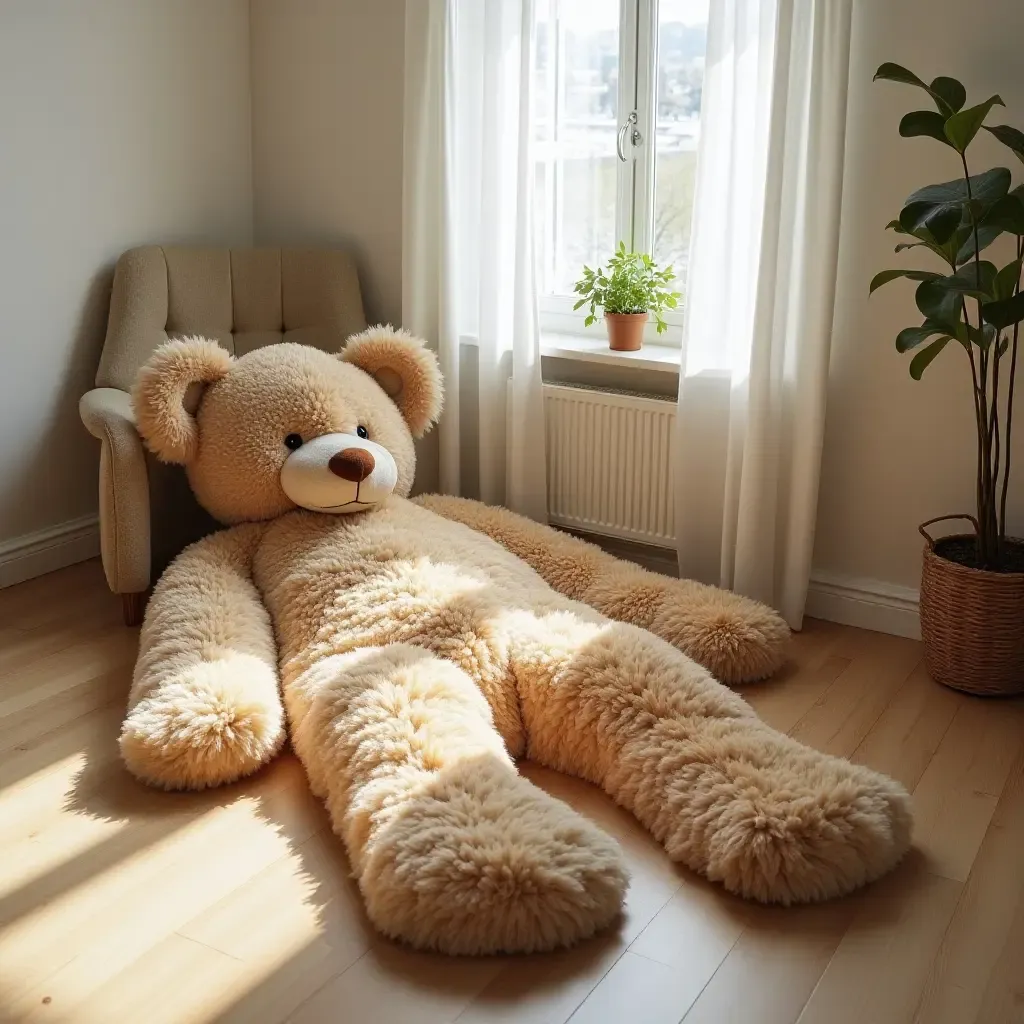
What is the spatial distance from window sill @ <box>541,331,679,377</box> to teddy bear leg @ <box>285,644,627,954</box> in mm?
1329

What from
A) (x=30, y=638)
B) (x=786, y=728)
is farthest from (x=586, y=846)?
(x=30, y=638)

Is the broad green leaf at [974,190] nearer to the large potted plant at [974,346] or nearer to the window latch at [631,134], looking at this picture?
the large potted plant at [974,346]

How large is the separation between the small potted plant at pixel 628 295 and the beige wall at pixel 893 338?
0.53m

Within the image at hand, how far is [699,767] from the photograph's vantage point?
211 cm

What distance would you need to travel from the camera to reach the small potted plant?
333 centimetres

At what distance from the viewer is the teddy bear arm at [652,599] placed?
9.10ft

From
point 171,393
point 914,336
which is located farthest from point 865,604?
point 171,393

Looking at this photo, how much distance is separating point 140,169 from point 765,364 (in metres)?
1.88

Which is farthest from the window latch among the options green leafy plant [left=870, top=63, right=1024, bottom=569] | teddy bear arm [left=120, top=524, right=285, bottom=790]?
teddy bear arm [left=120, top=524, right=285, bottom=790]

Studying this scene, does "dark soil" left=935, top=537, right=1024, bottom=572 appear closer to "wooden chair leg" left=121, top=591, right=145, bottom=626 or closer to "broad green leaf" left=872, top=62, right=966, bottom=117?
"broad green leaf" left=872, top=62, right=966, bottom=117

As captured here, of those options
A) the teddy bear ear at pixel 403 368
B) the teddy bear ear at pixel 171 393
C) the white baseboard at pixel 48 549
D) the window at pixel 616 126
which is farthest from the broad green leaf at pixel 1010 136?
the white baseboard at pixel 48 549

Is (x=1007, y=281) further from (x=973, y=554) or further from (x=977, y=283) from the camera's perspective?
(x=973, y=554)

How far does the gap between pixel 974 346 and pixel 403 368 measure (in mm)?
1370

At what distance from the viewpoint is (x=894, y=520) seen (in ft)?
10.1
